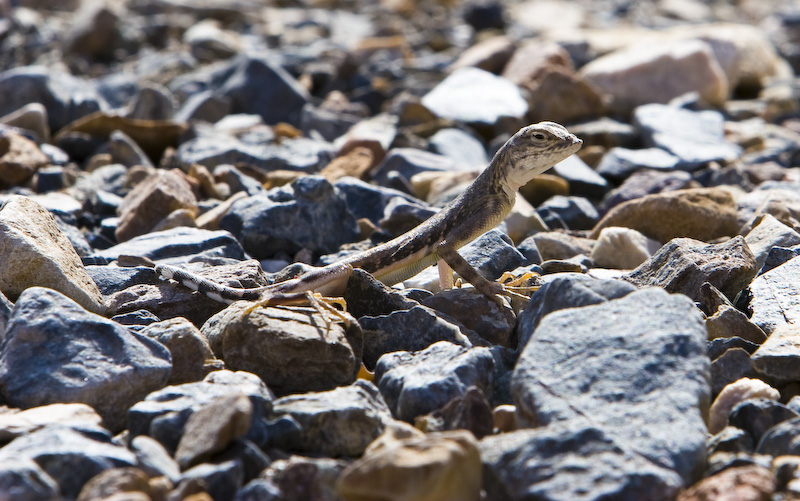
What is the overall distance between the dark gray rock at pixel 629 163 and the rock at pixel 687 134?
0.82ft

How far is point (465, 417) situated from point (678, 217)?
4.72 metres

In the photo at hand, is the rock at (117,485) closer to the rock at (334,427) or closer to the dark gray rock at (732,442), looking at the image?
the rock at (334,427)

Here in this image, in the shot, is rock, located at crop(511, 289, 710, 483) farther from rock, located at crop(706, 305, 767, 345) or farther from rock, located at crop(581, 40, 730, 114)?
rock, located at crop(581, 40, 730, 114)

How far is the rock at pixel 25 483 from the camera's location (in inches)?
151

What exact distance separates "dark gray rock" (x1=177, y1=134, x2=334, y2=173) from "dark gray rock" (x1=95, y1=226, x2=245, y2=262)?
10.7 ft

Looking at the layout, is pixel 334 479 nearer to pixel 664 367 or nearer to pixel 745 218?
pixel 664 367

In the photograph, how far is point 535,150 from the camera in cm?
718

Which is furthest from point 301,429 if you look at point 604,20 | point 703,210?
point 604,20

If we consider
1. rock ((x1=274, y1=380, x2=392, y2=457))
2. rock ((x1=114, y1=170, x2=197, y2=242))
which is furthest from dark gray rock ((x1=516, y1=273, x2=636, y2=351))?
rock ((x1=114, y1=170, x2=197, y2=242))

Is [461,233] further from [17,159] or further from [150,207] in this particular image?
[17,159]

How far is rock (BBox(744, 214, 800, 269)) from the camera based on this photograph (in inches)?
286

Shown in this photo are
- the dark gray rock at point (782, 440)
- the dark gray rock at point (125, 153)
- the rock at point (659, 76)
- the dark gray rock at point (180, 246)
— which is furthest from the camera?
the rock at point (659, 76)

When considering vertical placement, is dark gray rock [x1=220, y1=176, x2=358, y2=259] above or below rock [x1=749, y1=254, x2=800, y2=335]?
below

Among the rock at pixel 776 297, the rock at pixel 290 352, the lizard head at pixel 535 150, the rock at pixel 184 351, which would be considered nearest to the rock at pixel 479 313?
the rock at pixel 290 352
